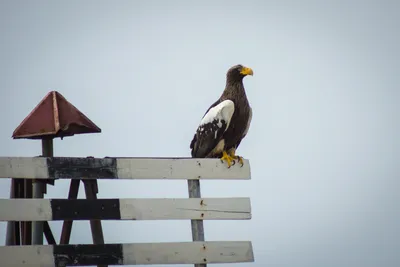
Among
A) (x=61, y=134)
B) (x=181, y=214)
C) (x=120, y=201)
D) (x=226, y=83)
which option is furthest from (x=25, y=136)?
(x=226, y=83)

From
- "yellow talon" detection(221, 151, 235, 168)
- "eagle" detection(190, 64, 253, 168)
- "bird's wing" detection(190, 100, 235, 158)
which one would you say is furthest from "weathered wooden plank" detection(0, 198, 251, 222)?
"bird's wing" detection(190, 100, 235, 158)

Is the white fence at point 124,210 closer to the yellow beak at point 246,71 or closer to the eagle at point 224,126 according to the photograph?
the eagle at point 224,126

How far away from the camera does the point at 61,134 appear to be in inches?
217

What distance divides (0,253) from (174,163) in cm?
144

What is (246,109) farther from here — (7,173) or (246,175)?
(7,173)

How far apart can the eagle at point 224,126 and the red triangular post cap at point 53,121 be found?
129 inches

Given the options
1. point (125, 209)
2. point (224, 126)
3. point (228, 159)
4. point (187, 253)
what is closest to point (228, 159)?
point (228, 159)

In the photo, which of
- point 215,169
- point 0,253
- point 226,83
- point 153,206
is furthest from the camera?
point 226,83

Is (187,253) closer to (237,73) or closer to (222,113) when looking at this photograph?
(222,113)

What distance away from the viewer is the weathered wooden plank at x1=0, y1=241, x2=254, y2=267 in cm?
481

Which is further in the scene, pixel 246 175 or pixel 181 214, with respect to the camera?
pixel 246 175

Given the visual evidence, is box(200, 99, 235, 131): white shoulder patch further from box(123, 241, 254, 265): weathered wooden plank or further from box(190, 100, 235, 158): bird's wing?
box(123, 241, 254, 265): weathered wooden plank

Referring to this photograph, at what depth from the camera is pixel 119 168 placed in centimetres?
516

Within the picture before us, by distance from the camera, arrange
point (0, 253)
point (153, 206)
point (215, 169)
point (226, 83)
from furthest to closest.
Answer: point (226, 83)
point (215, 169)
point (153, 206)
point (0, 253)
